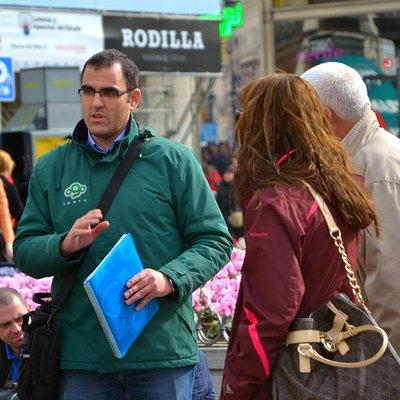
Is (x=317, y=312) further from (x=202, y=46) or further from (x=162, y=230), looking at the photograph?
(x=202, y=46)

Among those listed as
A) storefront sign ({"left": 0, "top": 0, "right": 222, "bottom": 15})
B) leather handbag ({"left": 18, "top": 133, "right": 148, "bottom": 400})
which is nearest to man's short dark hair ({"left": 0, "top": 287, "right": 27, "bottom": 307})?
leather handbag ({"left": 18, "top": 133, "right": 148, "bottom": 400})

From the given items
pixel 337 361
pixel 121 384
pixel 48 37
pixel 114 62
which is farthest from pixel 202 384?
pixel 48 37

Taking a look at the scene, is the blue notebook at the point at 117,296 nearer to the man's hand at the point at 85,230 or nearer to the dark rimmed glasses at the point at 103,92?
the man's hand at the point at 85,230

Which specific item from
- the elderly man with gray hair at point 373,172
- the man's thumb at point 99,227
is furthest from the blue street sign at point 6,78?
the man's thumb at point 99,227

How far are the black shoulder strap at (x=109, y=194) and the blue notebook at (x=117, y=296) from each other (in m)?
0.22

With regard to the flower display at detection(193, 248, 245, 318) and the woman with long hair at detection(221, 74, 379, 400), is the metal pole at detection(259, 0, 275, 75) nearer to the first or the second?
the flower display at detection(193, 248, 245, 318)

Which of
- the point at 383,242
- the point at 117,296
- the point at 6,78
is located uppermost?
the point at 6,78

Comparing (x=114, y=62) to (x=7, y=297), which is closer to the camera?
(x=114, y=62)

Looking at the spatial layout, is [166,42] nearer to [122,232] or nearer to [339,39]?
[339,39]

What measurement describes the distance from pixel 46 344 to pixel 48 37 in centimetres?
1275

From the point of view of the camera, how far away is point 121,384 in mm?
3732

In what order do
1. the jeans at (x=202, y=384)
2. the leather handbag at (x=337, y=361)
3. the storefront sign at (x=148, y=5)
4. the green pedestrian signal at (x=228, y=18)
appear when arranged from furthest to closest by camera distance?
the green pedestrian signal at (x=228, y=18) → the storefront sign at (x=148, y=5) → the jeans at (x=202, y=384) → the leather handbag at (x=337, y=361)

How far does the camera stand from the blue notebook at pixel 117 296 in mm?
3402

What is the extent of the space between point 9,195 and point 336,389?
924 cm
